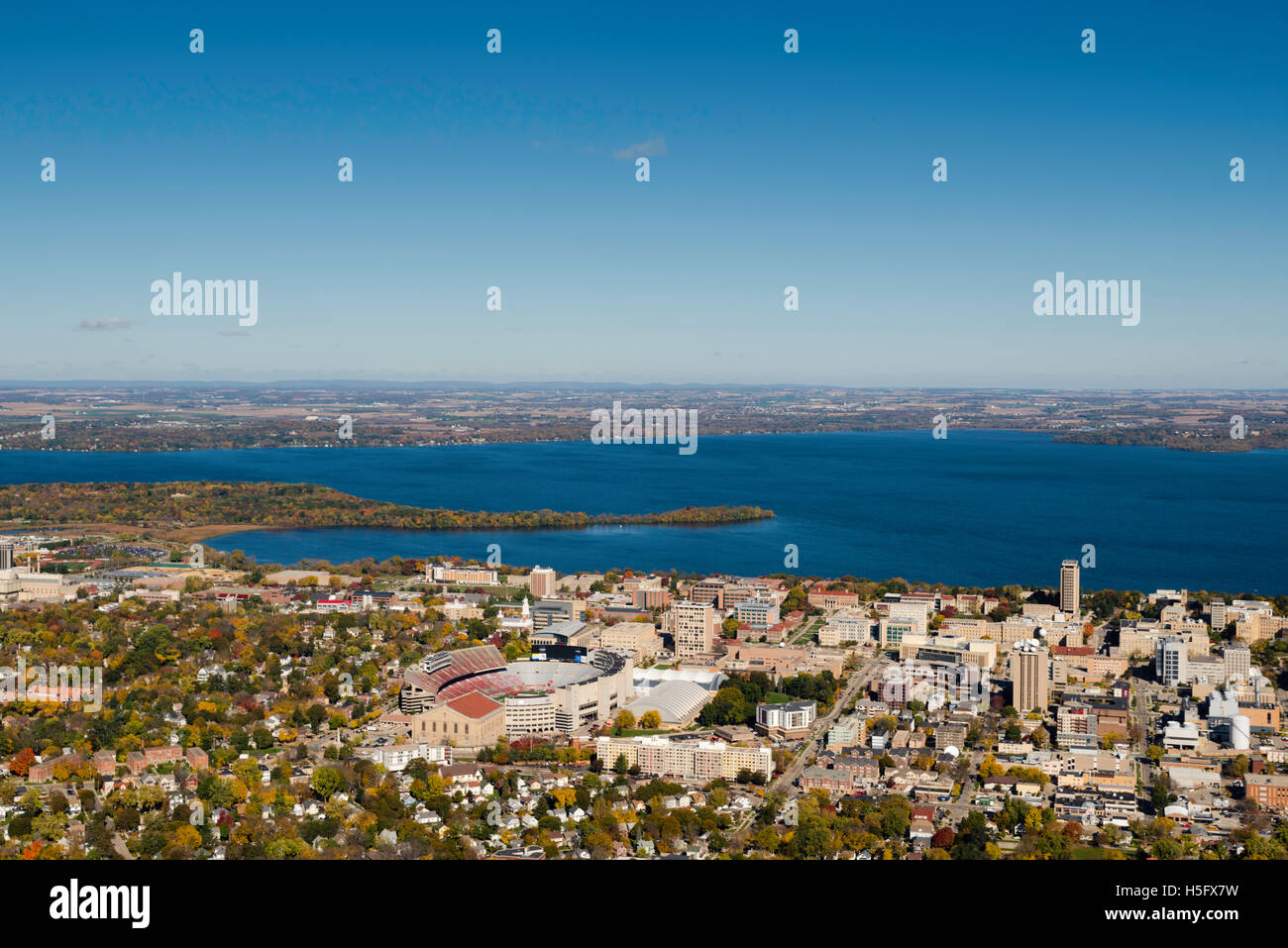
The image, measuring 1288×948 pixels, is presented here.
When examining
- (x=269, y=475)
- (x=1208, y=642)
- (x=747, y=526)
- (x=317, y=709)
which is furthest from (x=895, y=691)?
(x=269, y=475)

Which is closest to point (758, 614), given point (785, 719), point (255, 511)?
point (785, 719)

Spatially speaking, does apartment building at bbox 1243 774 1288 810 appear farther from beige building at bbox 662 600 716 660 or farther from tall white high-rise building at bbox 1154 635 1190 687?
beige building at bbox 662 600 716 660

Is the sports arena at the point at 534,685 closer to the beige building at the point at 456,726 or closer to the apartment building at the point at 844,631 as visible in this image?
the beige building at the point at 456,726

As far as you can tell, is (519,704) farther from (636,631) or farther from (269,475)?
(269,475)

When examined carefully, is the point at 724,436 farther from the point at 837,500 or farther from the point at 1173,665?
the point at 1173,665

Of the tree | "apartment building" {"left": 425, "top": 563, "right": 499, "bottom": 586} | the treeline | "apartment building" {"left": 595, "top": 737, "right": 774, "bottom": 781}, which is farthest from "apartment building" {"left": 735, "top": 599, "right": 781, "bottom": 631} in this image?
the treeline

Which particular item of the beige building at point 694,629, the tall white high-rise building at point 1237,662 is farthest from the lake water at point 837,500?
the beige building at point 694,629
